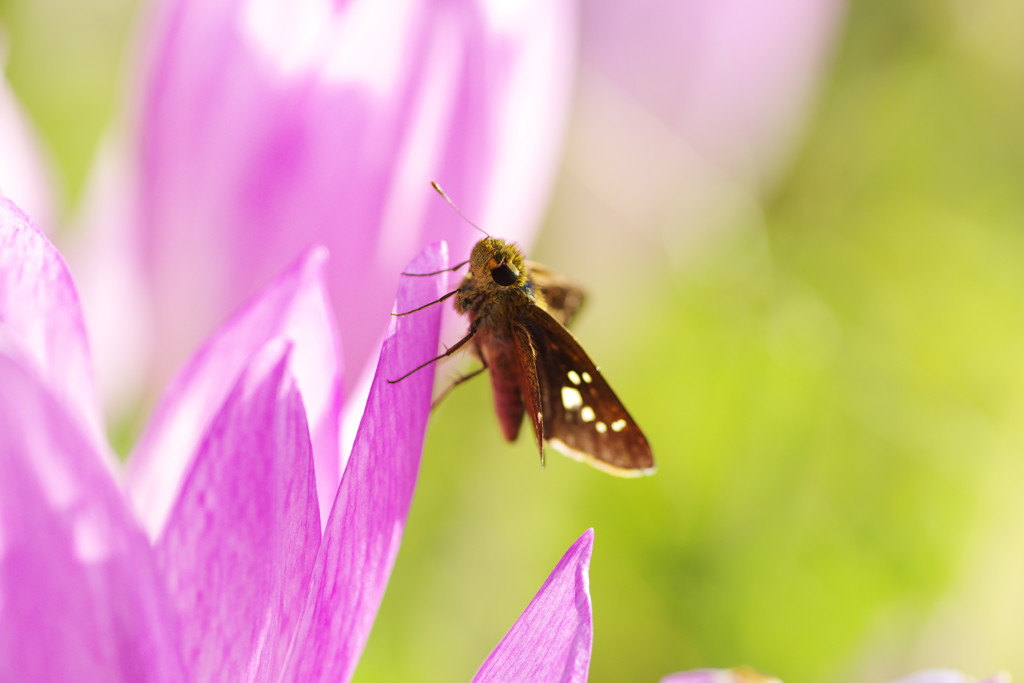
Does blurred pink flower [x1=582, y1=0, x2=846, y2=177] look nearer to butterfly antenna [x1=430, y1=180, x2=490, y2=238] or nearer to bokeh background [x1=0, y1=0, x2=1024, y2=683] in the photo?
bokeh background [x1=0, y1=0, x2=1024, y2=683]

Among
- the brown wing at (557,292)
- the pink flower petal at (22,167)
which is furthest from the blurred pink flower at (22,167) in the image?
the brown wing at (557,292)

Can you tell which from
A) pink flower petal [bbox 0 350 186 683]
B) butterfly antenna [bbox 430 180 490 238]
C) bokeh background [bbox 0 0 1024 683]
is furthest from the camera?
bokeh background [bbox 0 0 1024 683]

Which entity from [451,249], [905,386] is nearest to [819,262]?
[905,386]

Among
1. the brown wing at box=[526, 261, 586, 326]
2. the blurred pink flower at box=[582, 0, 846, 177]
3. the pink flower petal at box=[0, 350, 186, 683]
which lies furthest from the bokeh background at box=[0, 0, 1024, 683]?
the pink flower petal at box=[0, 350, 186, 683]

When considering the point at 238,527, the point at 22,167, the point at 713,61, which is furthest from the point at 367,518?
the point at 713,61

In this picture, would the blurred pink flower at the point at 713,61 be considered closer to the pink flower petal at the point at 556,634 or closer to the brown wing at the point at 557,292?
the brown wing at the point at 557,292

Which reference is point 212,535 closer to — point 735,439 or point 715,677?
point 715,677
